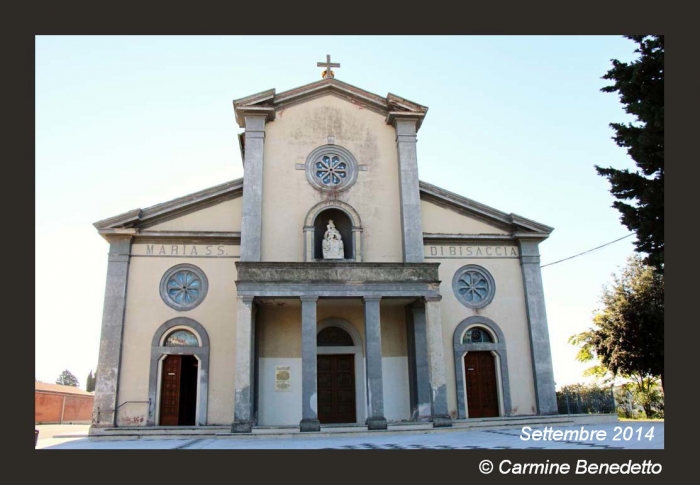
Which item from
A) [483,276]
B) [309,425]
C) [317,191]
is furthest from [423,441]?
[317,191]

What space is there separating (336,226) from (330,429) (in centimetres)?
774

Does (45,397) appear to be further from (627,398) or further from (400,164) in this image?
(627,398)

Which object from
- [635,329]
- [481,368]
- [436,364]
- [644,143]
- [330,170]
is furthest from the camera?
[635,329]

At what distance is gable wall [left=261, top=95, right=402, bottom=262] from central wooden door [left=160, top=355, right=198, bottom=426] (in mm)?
4726

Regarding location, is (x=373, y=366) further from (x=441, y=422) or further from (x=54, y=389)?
(x=54, y=389)

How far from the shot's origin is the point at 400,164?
69.9 ft

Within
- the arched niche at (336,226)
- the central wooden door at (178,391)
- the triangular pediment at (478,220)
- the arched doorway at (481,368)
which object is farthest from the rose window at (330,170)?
the central wooden door at (178,391)

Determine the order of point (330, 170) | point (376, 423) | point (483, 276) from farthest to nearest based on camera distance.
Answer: point (483, 276), point (330, 170), point (376, 423)

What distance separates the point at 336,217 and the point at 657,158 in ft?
36.7

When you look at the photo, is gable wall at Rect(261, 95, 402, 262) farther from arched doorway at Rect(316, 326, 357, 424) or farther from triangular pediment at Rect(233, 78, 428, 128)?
arched doorway at Rect(316, 326, 357, 424)

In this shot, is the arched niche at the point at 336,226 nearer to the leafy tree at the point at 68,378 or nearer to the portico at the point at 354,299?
the portico at the point at 354,299

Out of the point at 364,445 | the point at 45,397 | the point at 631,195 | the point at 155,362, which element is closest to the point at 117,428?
the point at 155,362

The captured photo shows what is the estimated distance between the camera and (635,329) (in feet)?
80.9

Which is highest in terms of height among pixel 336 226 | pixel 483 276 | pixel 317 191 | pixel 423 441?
pixel 317 191
